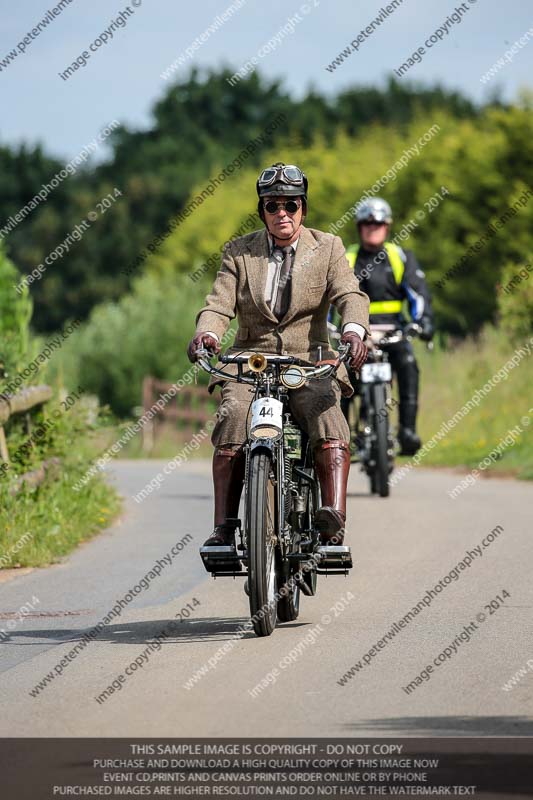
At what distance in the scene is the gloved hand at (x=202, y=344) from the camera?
772 centimetres

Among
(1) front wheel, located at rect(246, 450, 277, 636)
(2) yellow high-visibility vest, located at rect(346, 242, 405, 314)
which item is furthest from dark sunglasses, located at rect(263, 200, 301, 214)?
(2) yellow high-visibility vest, located at rect(346, 242, 405, 314)

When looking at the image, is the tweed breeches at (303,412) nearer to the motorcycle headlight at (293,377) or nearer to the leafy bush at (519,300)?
the motorcycle headlight at (293,377)

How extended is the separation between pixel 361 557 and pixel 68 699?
176 inches

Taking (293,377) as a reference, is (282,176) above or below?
above

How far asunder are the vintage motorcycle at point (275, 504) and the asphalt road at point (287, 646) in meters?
0.24

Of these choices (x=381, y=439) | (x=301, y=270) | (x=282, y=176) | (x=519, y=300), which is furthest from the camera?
(x=519, y=300)

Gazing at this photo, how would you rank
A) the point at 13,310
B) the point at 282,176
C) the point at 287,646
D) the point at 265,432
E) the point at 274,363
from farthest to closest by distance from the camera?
the point at 13,310
the point at 282,176
the point at 274,363
the point at 265,432
the point at 287,646

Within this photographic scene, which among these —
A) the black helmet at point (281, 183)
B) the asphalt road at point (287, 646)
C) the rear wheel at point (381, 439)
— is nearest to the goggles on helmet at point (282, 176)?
the black helmet at point (281, 183)

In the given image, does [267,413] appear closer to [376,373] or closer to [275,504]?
[275,504]

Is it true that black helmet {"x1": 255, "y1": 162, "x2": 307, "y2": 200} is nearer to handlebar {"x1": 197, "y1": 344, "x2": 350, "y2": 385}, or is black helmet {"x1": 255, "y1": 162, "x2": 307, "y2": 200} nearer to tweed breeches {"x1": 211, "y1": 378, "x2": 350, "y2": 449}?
handlebar {"x1": 197, "y1": 344, "x2": 350, "y2": 385}

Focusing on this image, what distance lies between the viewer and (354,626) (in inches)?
308

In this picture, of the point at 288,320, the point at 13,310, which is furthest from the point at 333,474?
the point at 13,310

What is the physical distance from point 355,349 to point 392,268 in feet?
22.0

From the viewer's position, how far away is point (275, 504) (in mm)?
7488
